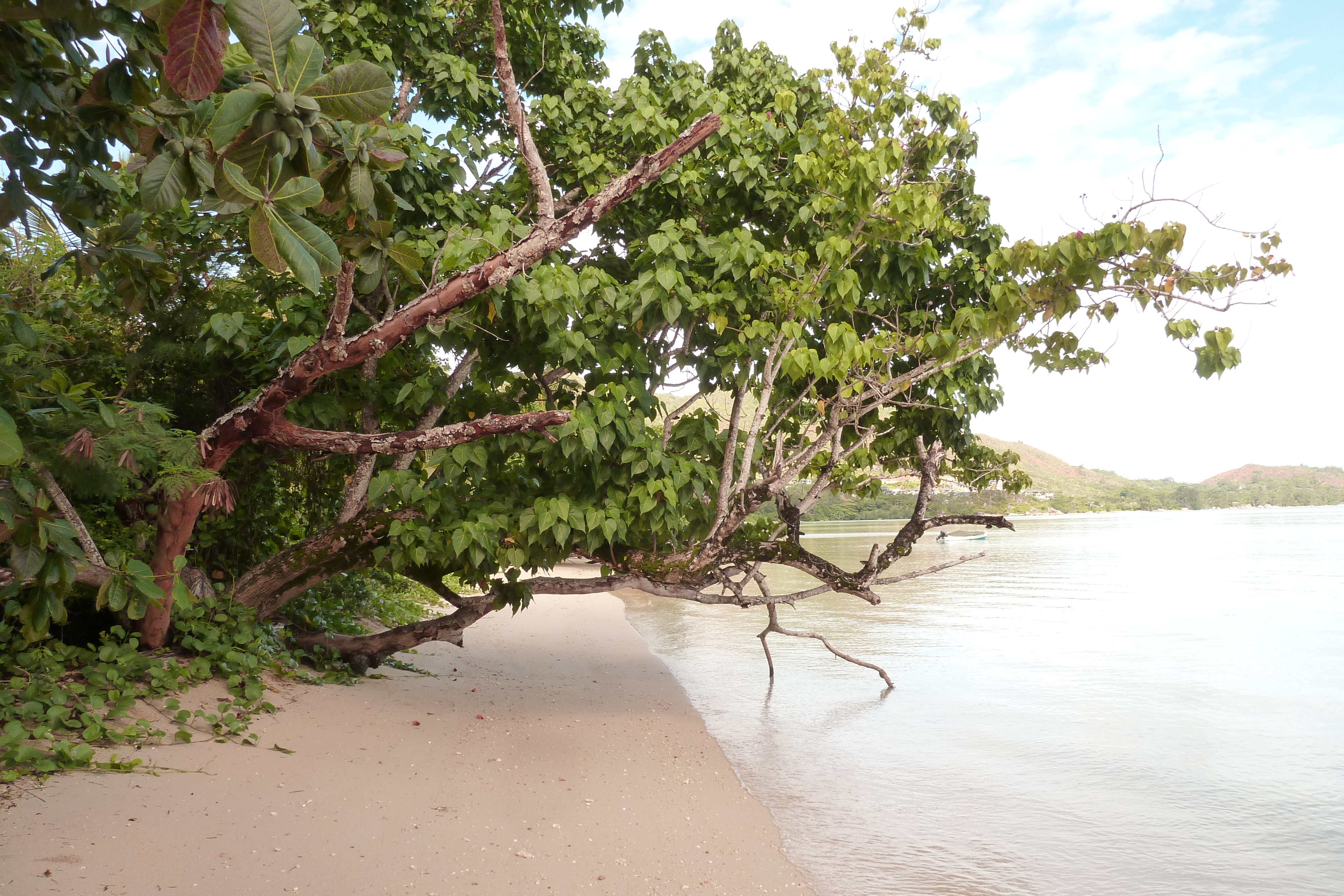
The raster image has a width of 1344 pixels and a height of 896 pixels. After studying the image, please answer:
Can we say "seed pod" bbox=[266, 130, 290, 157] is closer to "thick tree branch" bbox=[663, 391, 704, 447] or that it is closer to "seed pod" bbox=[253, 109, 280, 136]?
"seed pod" bbox=[253, 109, 280, 136]

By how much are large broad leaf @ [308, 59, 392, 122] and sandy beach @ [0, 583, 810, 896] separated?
317 cm

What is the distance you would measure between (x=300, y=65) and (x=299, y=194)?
0.77ft

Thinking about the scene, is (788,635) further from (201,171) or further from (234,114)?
(234,114)

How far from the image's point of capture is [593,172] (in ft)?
20.9

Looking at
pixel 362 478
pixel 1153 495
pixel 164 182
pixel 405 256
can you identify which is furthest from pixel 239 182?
pixel 1153 495

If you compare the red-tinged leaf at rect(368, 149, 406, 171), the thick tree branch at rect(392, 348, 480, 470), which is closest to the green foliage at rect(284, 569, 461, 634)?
the thick tree branch at rect(392, 348, 480, 470)

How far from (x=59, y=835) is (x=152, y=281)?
2412 millimetres

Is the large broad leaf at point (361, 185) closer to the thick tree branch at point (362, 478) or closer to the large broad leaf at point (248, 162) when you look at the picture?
the large broad leaf at point (248, 162)

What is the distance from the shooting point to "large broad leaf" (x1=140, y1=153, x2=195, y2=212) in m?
1.86

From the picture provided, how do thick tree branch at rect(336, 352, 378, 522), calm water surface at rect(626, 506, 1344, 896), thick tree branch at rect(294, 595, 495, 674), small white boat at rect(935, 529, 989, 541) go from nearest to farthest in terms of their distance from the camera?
calm water surface at rect(626, 506, 1344, 896)
thick tree branch at rect(336, 352, 378, 522)
thick tree branch at rect(294, 595, 495, 674)
small white boat at rect(935, 529, 989, 541)

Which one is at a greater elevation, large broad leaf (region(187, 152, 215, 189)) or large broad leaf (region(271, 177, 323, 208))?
large broad leaf (region(187, 152, 215, 189))

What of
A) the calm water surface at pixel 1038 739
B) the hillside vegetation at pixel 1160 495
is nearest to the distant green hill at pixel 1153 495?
the hillside vegetation at pixel 1160 495

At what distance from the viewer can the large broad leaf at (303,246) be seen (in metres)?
1.47

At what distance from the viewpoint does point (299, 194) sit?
5.05 ft
